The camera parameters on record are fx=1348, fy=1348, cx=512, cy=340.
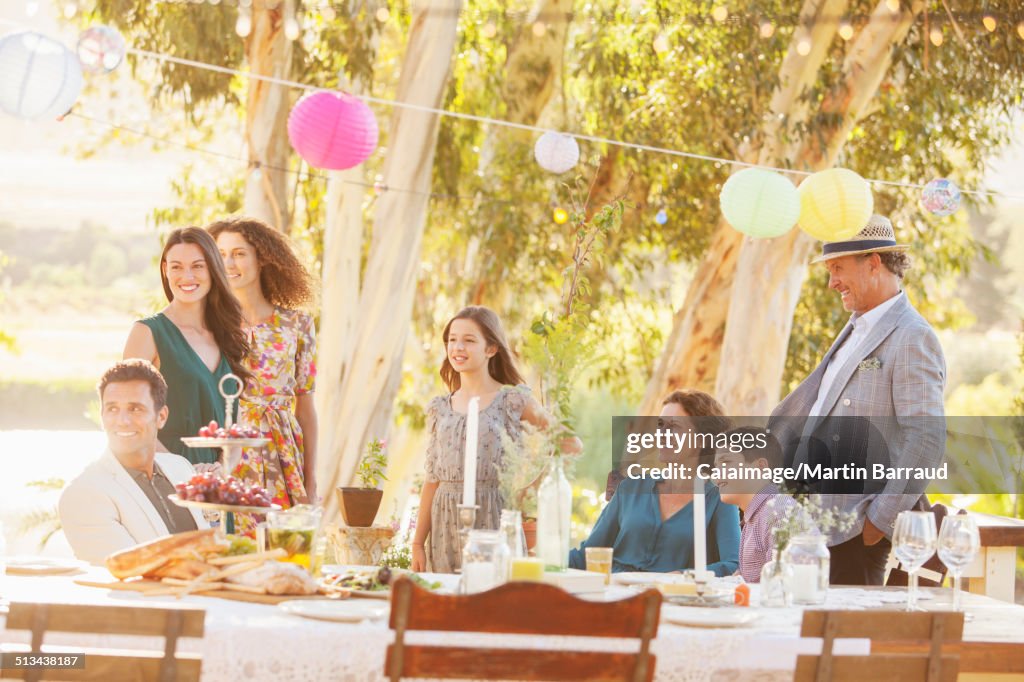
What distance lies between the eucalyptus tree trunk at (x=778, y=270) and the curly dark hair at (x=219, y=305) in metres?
3.86

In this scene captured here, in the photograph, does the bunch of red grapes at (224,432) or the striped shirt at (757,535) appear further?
the striped shirt at (757,535)

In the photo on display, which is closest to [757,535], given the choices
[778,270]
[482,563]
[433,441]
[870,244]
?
[870,244]

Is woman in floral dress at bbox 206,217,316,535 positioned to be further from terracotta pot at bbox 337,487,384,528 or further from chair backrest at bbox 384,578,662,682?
chair backrest at bbox 384,578,662,682

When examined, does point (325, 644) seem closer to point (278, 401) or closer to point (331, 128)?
point (278, 401)

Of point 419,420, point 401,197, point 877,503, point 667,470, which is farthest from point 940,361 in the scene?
point 419,420

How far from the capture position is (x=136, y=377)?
111 inches

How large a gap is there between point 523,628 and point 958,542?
96cm

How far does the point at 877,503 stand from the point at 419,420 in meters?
5.68

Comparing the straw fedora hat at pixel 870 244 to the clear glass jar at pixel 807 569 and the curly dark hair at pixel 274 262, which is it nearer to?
the clear glass jar at pixel 807 569

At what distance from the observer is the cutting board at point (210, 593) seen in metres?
2.26

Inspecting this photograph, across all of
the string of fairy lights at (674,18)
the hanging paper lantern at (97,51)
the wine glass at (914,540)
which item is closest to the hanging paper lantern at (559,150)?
the string of fairy lights at (674,18)

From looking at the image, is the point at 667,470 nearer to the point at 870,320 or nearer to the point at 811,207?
the point at 870,320

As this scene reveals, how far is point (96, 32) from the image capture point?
4488 mm

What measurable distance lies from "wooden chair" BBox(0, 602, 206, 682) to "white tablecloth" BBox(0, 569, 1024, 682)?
4 cm
